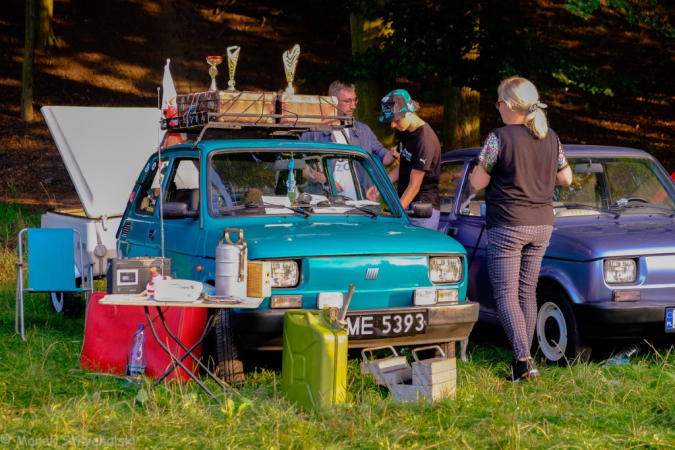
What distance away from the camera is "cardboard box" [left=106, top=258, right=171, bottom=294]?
543 centimetres

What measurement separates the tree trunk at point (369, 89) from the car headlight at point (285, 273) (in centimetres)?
1000

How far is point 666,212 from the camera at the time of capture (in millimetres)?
7746

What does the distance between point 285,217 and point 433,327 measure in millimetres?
1402

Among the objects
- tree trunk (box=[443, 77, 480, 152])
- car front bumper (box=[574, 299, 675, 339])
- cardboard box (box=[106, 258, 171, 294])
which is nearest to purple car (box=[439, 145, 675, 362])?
car front bumper (box=[574, 299, 675, 339])

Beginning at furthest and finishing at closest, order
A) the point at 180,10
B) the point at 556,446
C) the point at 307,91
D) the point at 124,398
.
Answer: the point at 180,10, the point at 307,91, the point at 124,398, the point at 556,446

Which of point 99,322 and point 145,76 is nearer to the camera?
point 99,322

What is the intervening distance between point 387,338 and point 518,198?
134cm

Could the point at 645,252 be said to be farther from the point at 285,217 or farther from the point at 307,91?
the point at 307,91

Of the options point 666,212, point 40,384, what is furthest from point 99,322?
point 666,212

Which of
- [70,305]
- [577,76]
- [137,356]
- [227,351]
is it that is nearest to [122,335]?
[137,356]

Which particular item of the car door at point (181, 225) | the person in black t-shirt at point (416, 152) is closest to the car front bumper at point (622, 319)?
the person in black t-shirt at point (416, 152)

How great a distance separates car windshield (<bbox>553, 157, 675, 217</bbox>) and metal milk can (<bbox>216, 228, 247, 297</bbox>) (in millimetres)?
3268

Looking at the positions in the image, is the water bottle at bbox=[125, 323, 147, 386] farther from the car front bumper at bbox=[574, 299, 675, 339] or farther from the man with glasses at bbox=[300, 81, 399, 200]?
the car front bumper at bbox=[574, 299, 675, 339]

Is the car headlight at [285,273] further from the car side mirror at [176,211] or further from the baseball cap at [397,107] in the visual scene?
the baseball cap at [397,107]
